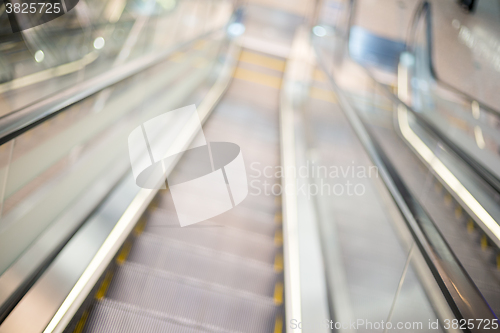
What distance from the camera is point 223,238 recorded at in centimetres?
296

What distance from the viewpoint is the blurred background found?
1.77 metres

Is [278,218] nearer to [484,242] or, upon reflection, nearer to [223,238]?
[223,238]

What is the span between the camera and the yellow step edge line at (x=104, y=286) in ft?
7.13

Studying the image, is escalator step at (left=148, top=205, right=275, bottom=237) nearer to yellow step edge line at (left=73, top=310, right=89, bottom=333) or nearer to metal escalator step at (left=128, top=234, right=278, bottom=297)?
metal escalator step at (left=128, top=234, right=278, bottom=297)

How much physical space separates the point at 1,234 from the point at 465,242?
8.98 ft

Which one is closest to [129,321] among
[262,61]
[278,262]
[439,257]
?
[278,262]

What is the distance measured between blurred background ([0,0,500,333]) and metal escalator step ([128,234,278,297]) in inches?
0.4

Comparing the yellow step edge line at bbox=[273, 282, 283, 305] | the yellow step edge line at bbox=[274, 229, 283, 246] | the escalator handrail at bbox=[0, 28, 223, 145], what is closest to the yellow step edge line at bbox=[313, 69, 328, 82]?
the yellow step edge line at bbox=[274, 229, 283, 246]

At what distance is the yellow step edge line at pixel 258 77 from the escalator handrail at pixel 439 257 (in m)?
6.27

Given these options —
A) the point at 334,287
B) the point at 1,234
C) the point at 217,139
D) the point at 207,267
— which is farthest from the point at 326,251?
the point at 217,139

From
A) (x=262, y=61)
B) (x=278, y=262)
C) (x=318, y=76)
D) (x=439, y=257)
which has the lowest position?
(x=439, y=257)

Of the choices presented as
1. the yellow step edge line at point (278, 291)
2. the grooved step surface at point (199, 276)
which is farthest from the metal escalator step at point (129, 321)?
the yellow step edge line at point (278, 291)

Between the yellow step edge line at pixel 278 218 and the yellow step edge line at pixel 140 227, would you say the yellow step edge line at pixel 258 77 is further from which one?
the yellow step edge line at pixel 140 227

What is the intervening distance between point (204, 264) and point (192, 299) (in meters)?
0.34
